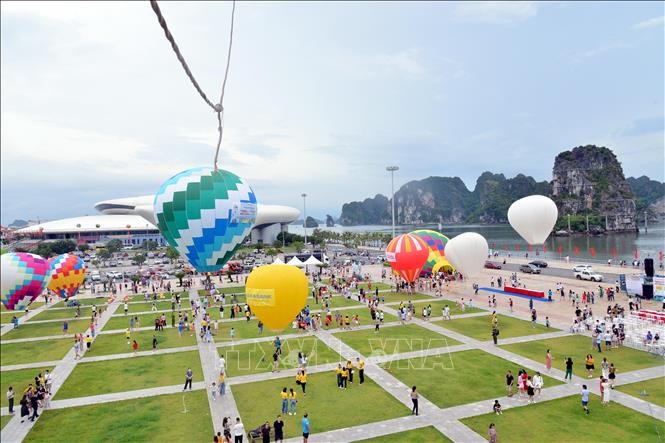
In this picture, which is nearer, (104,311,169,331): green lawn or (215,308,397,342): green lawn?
(215,308,397,342): green lawn

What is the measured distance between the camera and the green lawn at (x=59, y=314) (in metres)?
29.9

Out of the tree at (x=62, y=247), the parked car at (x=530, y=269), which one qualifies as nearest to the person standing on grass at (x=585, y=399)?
the parked car at (x=530, y=269)

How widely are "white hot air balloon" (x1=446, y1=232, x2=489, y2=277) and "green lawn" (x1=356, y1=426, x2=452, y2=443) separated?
71.0 feet

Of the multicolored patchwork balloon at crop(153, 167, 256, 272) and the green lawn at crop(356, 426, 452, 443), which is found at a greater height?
the multicolored patchwork balloon at crop(153, 167, 256, 272)

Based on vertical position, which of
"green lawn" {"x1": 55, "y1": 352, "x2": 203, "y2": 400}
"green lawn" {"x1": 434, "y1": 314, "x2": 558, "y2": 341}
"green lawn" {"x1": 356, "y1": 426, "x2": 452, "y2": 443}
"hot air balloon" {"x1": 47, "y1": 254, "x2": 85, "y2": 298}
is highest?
"hot air balloon" {"x1": 47, "y1": 254, "x2": 85, "y2": 298}

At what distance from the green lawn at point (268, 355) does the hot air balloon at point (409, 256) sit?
1151 centimetres

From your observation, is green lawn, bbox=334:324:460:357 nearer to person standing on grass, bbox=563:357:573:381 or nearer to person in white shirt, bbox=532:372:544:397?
person standing on grass, bbox=563:357:573:381

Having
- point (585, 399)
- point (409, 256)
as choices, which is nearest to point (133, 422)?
point (585, 399)

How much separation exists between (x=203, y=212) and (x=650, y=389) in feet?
51.9

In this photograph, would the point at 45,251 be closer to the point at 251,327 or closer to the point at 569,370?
→ the point at 251,327

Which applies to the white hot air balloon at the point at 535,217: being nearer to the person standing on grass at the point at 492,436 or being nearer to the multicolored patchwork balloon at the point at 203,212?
the person standing on grass at the point at 492,436

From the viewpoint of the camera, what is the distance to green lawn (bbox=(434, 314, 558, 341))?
22125 millimetres

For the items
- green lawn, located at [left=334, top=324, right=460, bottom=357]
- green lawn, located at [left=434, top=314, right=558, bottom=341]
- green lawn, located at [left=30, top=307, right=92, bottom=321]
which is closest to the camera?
green lawn, located at [left=334, top=324, right=460, bottom=357]

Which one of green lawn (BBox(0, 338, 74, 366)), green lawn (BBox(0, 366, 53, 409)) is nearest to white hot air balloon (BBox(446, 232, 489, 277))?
green lawn (BBox(0, 338, 74, 366))
